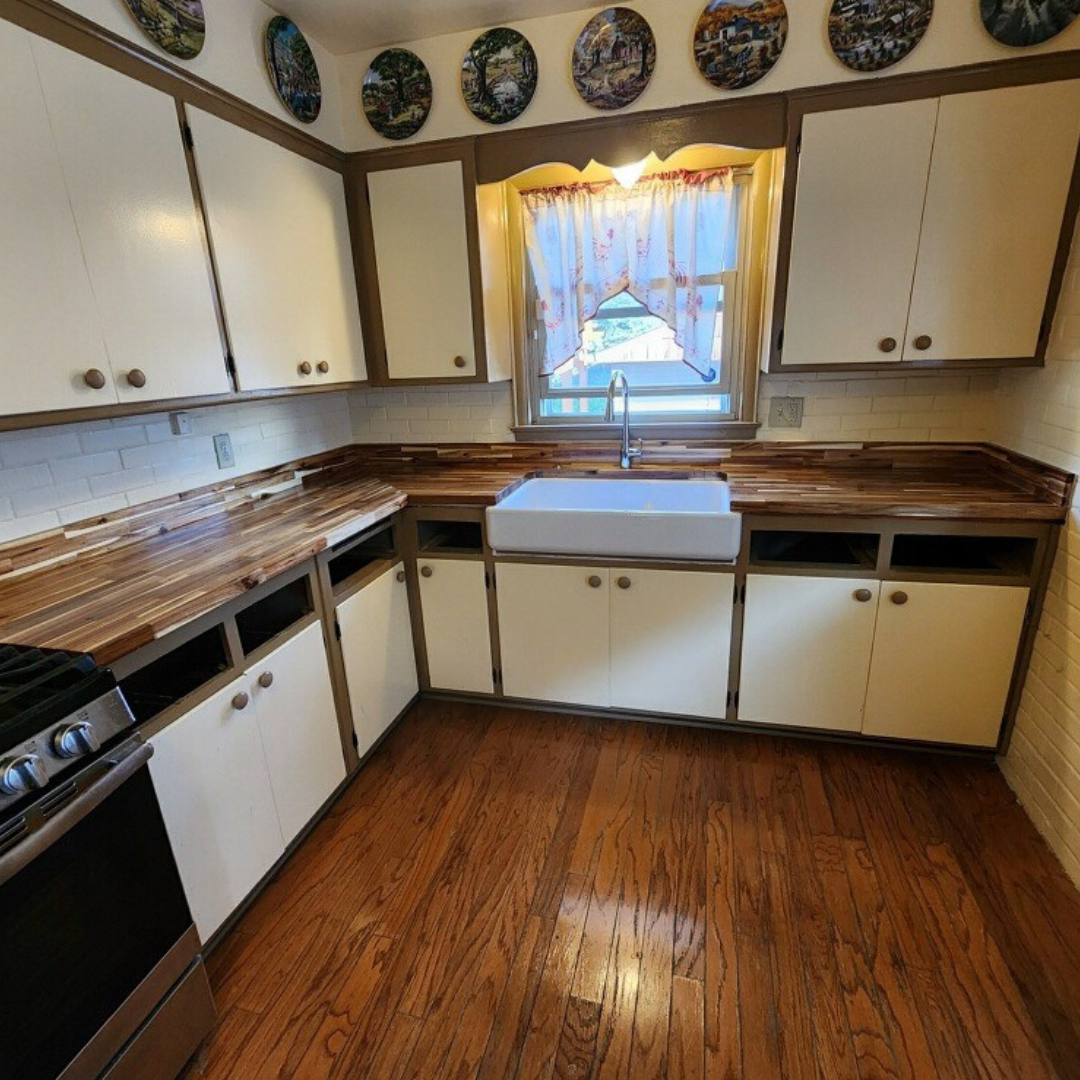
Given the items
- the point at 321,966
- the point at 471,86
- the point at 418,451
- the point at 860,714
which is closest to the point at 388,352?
the point at 418,451

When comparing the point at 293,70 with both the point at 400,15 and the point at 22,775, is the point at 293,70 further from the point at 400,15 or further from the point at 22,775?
the point at 22,775

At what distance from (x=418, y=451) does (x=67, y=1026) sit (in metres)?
2.10

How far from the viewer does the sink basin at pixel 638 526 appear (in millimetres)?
1854

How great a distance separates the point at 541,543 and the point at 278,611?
85 cm

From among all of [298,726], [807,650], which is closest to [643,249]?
[807,650]

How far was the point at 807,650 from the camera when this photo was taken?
1939 millimetres

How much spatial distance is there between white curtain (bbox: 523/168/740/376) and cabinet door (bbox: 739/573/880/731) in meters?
0.98

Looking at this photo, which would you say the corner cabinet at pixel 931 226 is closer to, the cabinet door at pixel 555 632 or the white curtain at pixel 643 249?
Answer: the white curtain at pixel 643 249

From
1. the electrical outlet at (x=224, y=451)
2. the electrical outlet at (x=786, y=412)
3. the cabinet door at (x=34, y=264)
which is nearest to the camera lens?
the cabinet door at (x=34, y=264)

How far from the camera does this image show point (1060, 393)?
1697mm

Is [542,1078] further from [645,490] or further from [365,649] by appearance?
[645,490]

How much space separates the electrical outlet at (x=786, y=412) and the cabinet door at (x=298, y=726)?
5.92 feet

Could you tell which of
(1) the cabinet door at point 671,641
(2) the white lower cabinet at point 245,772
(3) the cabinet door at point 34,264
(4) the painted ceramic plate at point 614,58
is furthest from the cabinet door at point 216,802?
(4) the painted ceramic plate at point 614,58

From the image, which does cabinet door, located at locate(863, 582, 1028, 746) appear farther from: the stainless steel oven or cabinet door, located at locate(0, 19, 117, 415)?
cabinet door, located at locate(0, 19, 117, 415)
